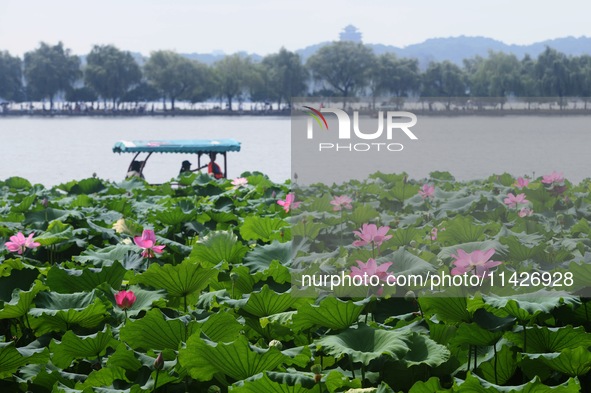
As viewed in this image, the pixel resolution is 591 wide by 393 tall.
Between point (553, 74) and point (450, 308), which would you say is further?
point (553, 74)

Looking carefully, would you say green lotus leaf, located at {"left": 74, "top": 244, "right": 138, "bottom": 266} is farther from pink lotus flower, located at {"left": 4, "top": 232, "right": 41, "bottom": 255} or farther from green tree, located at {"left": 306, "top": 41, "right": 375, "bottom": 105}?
green tree, located at {"left": 306, "top": 41, "right": 375, "bottom": 105}

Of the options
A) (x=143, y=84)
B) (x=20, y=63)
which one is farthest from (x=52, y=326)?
(x=20, y=63)

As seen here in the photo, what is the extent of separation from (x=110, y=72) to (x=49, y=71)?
11642 mm

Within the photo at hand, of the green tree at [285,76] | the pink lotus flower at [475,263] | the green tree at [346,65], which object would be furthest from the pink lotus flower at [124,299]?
the green tree at [285,76]

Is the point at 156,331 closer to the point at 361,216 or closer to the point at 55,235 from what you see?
the point at 361,216

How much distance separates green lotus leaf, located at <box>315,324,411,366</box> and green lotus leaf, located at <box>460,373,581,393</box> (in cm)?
28

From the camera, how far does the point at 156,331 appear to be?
2.83 m

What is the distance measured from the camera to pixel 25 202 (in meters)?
6.88

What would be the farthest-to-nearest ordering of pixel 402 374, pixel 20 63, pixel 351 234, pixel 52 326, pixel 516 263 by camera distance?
1. pixel 20 63
2. pixel 351 234
3. pixel 516 263
4. pixel 52 326
5. pixel 402 374

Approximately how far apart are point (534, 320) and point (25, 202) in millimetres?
4946

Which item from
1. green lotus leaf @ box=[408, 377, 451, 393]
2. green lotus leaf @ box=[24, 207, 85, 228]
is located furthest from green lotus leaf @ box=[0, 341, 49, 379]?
green lotus leaf @ box=[24, 207, 85, 228]

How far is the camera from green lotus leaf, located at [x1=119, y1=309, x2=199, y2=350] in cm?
281

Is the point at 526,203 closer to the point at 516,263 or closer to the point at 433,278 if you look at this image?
the point at 516,263

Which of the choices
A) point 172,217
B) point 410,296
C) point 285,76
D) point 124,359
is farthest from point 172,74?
point 124,359
